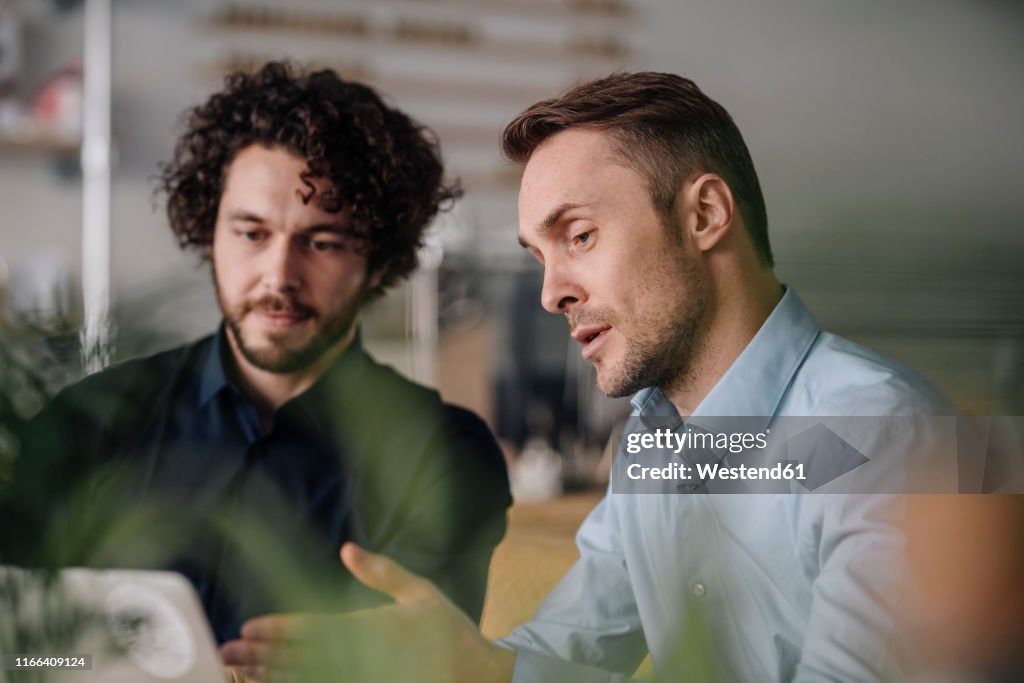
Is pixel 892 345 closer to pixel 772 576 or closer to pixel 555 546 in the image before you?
pixel 772 576

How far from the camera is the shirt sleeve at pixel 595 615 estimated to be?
857mm

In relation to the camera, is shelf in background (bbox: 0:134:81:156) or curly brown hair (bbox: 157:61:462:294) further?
shelf in background (bbox: 0:134:81:156)

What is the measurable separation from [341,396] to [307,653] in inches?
28.5

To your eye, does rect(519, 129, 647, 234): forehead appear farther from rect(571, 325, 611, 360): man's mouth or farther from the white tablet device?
the white tablet device

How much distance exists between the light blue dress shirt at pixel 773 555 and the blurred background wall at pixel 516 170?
10 centimetres

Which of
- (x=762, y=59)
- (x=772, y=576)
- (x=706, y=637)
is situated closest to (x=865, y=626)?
(x=772, y=576)

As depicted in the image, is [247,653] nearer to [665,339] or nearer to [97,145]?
[665,339]

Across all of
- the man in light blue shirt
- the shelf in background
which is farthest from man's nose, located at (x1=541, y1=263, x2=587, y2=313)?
Result: the shelf in background

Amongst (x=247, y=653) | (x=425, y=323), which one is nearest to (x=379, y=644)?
(x=247, y=653)

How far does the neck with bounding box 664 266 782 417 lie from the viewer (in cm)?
80

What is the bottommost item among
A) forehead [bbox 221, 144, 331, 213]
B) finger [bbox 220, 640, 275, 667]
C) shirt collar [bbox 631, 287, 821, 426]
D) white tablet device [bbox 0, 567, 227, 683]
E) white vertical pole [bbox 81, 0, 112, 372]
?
finger [bbox 220, 640, 275, 667]

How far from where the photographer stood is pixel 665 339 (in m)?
0.81

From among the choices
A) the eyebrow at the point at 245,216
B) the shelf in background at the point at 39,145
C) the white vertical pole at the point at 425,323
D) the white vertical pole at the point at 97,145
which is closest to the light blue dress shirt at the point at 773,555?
the eyebrow at the point at 245,216

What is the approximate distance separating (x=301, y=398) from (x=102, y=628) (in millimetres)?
590
